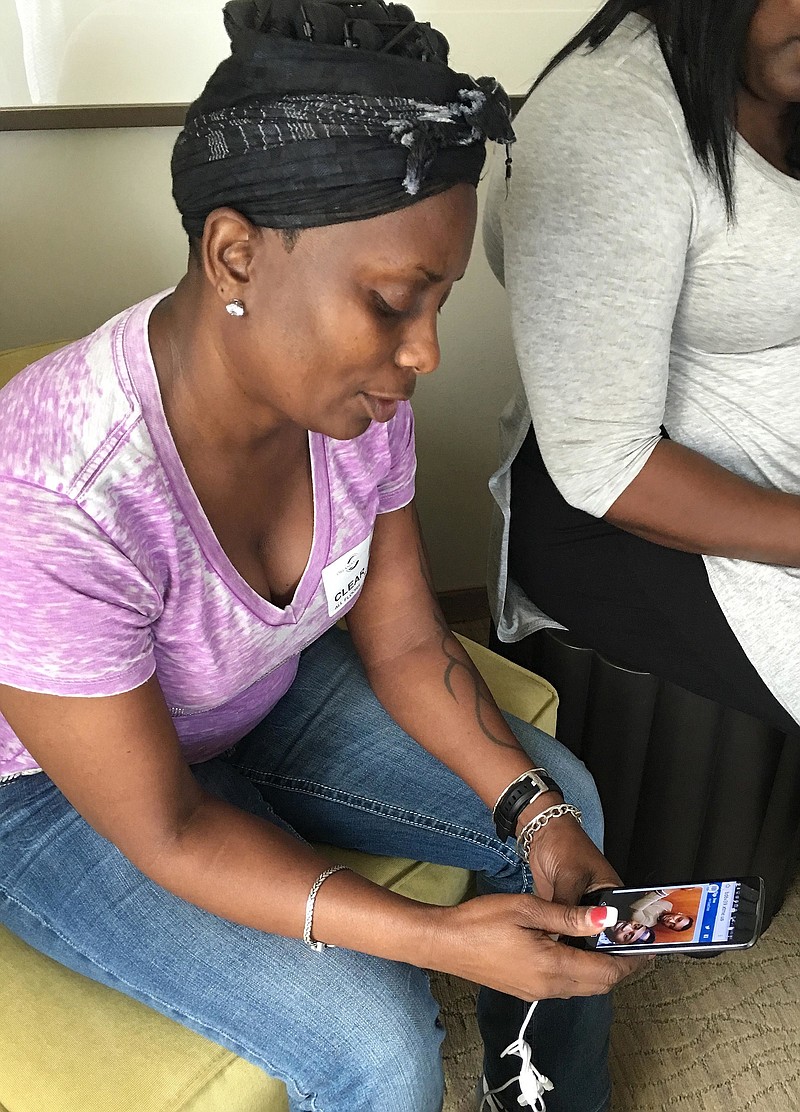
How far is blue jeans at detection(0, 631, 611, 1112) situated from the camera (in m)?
0.83

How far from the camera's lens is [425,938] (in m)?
0.84

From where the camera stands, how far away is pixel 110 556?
0.76m

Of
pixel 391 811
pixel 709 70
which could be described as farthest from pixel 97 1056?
pixel 709 70

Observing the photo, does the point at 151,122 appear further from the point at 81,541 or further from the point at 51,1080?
the point at 51,1080

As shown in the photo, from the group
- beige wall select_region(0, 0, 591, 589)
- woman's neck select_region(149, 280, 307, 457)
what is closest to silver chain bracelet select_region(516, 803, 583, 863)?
woman's neck select_region(149, 280, 307, 457)

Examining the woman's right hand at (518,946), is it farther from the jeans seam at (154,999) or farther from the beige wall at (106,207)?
the beige wall at (106,207)

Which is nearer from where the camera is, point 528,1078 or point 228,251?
point 228,251

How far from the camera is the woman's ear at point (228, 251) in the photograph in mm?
702

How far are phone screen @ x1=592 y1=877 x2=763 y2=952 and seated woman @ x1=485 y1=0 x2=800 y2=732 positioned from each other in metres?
0.29

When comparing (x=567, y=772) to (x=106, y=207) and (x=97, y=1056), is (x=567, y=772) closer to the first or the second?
(x=97, y=1056)

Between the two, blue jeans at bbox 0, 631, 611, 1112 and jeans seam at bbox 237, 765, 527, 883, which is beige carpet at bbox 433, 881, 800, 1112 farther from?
jeans seam at bbox 237, 765, 527, 883

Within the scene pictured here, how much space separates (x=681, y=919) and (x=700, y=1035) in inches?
22.9

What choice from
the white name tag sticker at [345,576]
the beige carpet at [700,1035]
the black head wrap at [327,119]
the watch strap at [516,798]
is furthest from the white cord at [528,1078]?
the black head wrap at [327,119]

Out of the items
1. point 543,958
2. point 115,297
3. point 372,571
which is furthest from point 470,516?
point 543,958
